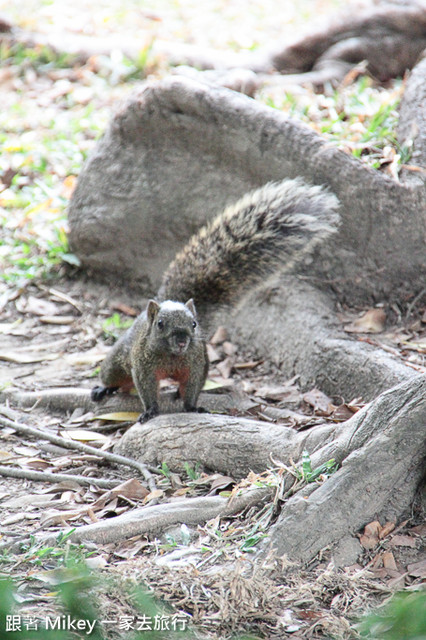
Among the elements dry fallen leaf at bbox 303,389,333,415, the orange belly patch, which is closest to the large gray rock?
dry fallen leaf at bbox 303,389,333,415

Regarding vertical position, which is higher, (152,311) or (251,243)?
(251,243)

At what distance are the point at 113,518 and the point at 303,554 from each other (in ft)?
3.26

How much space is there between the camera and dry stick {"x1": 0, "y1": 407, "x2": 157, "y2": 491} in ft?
13.3

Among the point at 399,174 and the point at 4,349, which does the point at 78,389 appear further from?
the point at 399,174

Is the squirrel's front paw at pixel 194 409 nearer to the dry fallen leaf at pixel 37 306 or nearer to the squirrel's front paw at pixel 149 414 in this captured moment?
the squirrel's front paw at pixel 149 414

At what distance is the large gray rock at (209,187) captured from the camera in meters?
5.35

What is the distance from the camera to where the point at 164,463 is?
13.2 feet

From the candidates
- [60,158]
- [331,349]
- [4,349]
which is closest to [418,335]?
[331,349]

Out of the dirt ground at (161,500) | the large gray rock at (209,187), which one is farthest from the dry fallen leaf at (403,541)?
the large gray rock at (209,187)

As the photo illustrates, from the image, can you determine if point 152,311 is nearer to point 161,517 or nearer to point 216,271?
point 216,271

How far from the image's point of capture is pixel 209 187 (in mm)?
6273

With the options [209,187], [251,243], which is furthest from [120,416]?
[209,187]

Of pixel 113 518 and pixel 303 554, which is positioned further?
pixel 113 518

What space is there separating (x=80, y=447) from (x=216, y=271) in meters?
1.55
